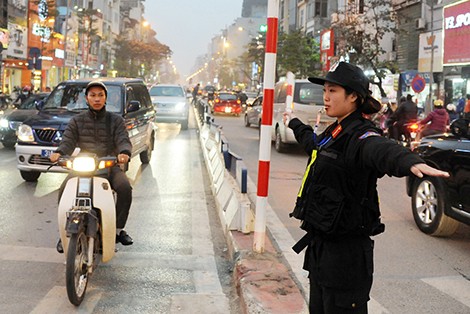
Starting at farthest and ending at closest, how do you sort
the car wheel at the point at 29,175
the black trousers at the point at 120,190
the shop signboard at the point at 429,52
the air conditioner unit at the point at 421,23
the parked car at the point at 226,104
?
the parked car at the point at 226,104 < the air conditioner unit at the point at 421,23 < the shop signboard at the point at 429,52 < the car wheel at the point at 29,175 < the black trousers at the point at 120,190

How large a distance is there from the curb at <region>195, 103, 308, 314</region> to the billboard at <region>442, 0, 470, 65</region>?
22.0m

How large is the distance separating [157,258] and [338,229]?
3.57 metres

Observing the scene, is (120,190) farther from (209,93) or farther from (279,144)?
(209,93)

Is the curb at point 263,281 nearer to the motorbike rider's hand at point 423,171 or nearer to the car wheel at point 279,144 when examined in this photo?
the motorbike rider's hand at point 423,171

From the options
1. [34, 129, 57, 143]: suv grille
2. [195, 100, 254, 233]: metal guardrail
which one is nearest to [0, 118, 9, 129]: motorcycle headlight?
[34, 129, 57, 143]: suv grille

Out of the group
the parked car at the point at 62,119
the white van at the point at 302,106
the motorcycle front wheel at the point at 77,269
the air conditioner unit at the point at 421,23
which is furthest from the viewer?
the air conditioner unit at the point at 421,23

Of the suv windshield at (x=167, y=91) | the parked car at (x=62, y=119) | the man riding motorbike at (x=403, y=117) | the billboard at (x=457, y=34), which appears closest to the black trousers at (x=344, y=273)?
the parked car at (x=62, y=119)

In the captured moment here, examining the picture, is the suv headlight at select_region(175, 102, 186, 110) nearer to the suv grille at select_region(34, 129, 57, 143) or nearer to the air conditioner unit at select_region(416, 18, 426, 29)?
the air conditioner unit at select_region(416, 18, 426, 29)

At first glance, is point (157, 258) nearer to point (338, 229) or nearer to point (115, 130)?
point (115, 130)

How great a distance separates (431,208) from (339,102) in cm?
493

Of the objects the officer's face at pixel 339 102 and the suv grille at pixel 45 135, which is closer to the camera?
the officer's face at pixel 339 102

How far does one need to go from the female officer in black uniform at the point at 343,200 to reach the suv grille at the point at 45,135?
7.62 metres

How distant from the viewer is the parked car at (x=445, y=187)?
664cm

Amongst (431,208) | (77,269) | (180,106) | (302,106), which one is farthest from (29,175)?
(180,106)
